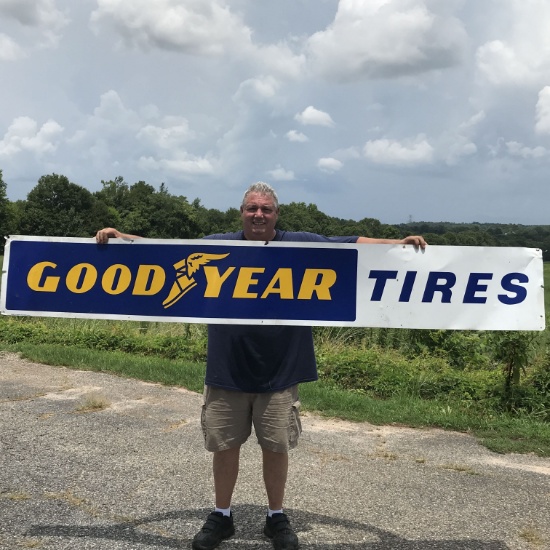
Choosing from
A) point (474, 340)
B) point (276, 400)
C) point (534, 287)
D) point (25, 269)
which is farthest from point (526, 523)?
point (474, 340)

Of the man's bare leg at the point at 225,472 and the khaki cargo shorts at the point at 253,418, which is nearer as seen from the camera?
Answer: the khaki cargo shorts at the point at 253,418

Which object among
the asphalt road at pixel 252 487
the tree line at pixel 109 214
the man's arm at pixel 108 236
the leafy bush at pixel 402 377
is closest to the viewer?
the asphalt road at pixel 252 487

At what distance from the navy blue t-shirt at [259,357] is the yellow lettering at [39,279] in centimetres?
110

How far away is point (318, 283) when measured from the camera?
3.67 m

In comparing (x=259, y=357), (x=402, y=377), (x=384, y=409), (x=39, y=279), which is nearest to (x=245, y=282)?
(x=259, y=357)

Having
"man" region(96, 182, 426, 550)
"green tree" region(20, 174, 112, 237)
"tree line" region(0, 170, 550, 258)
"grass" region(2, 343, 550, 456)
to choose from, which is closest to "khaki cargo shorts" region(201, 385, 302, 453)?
"man" region(96, 182, 426, 550)

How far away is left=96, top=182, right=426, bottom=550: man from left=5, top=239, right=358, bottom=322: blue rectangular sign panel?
0.64 feet

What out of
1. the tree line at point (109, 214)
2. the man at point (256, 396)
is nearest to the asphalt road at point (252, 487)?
the man at point (256, 396)

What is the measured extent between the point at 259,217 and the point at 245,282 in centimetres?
45

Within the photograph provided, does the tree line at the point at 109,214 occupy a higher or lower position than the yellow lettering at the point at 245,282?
higher

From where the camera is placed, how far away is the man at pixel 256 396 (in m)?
3.34

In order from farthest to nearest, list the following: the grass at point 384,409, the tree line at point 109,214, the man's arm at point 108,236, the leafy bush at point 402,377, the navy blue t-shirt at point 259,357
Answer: the tree line at point 109,214
the leafy bush at point 402,377
the grass at point 384,409
the man's arm at point 108,236
the navy blue t-shirt at point 259,357

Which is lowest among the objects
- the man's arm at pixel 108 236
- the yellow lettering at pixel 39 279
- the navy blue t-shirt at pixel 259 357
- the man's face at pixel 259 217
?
the navy blue t-shirt at pixel 259 357

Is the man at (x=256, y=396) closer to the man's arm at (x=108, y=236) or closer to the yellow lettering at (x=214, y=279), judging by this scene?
the yellow lettering at (x=214, y=279)
